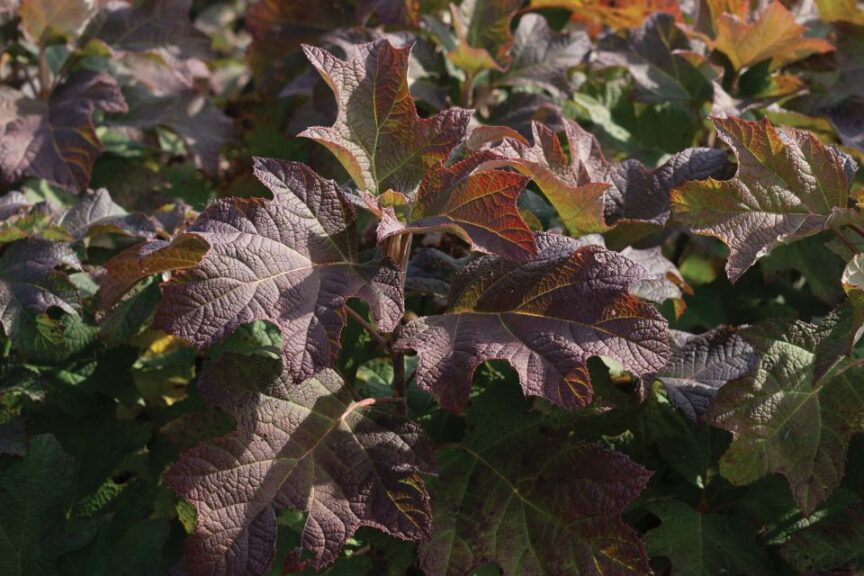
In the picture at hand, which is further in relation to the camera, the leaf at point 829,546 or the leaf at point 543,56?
the leaf at point 543,56

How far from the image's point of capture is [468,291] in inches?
53.5

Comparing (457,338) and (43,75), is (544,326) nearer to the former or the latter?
(457,338)

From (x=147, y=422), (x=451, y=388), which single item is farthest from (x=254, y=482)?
(x=147, y=422)

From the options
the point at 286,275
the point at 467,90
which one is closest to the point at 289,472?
the point at 286,275

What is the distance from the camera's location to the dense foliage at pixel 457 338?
49.8 inches

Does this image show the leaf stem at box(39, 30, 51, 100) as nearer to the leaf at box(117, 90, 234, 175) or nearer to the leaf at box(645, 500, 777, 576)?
the leaf at box(117, 90, 234, 175)

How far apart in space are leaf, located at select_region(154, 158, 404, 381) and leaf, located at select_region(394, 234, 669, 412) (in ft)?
0.31

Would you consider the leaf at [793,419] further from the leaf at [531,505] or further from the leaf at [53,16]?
the leaf at [53,16]

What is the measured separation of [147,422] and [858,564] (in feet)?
3.70

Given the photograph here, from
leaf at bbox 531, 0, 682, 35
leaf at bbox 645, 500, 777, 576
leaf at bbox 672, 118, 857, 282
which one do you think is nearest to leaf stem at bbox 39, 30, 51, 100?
leaf at bbox 531, 0, 682, 35

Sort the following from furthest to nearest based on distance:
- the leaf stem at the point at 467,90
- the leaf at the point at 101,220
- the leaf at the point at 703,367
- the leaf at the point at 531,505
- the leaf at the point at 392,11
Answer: the leaf at the point at 392,11
the leaf stem at the point at 467,90
the leaf at the point at 101,220
the leaf at the point at 703,367
the leaf at the point at 531,505

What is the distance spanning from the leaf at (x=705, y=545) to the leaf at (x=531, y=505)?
175 millimetres

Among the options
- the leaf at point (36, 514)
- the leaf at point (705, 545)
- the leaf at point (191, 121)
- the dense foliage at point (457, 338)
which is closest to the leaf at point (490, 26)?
the dense foliage at point (457, 338)

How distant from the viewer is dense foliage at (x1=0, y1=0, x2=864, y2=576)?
126 cm
